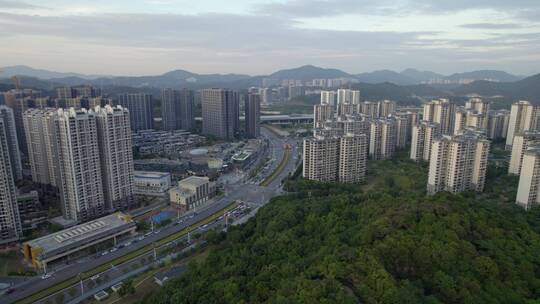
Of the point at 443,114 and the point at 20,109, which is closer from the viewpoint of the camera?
the point at 20,109

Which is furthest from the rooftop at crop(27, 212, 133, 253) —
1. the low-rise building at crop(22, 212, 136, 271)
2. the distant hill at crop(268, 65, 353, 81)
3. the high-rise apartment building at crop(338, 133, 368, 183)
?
the distant hill at crop(268, 65, 353, 81)

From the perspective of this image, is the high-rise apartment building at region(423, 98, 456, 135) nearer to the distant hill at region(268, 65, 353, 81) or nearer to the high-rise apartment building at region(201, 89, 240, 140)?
the high-rise apartment building at region(201, 89, 240, 140)

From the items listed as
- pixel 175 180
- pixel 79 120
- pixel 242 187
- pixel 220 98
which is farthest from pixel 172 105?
pixel 79 120

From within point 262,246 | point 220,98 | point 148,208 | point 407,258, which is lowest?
point 148,208

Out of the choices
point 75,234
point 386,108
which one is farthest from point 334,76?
point 75,234

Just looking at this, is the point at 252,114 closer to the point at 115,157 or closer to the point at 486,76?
the point at 115,157

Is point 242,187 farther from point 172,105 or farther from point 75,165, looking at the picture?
point 172,105

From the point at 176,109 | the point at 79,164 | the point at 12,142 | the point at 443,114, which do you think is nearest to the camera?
the point at 79,164
